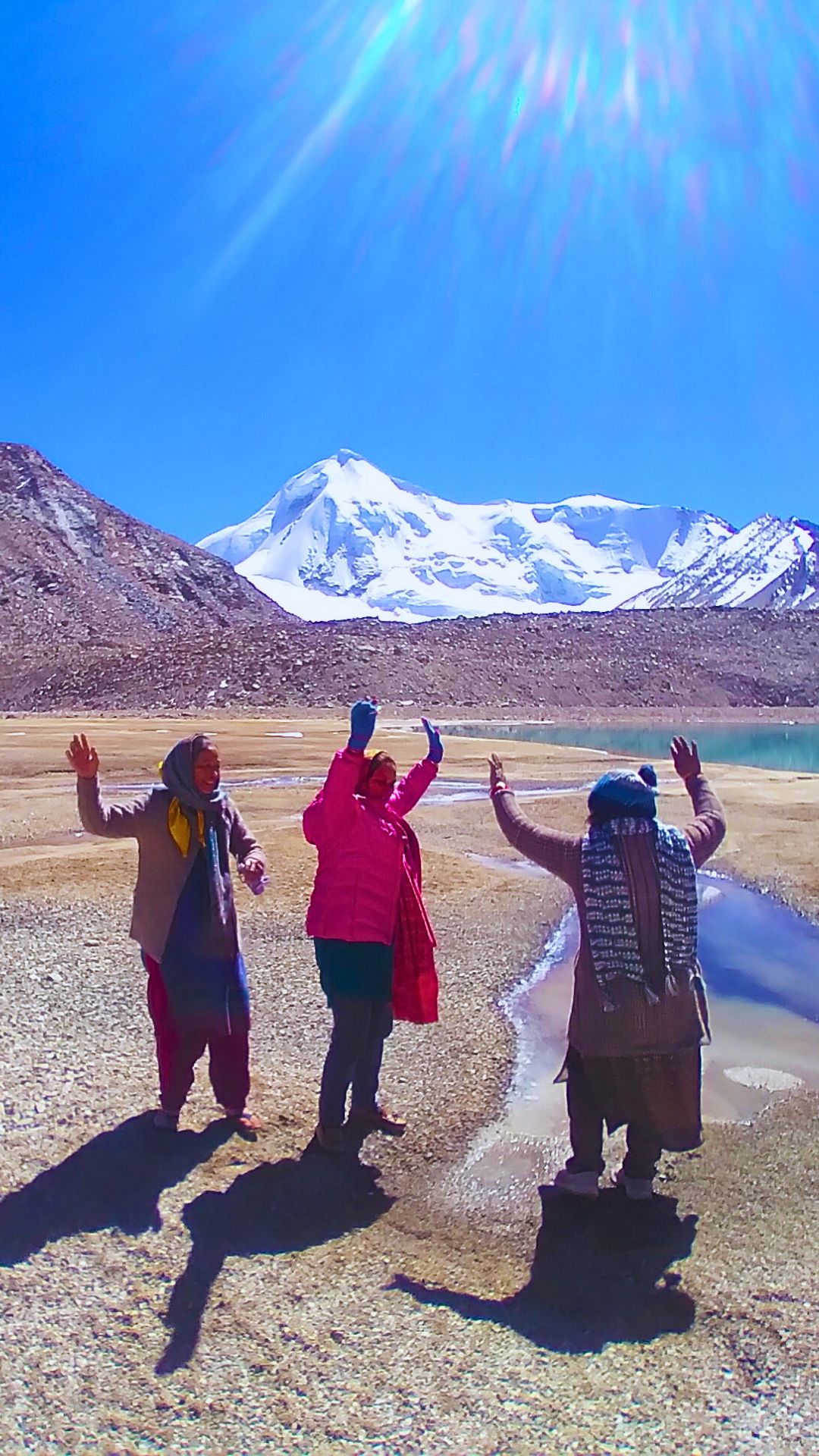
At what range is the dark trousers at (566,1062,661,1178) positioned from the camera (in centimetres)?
531

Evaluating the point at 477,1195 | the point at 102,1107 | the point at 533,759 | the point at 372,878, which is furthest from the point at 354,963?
the point at 533,759

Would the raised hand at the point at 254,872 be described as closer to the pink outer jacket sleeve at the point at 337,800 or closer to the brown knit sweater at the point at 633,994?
the pink outer jacket sleeve at the point at 337,800

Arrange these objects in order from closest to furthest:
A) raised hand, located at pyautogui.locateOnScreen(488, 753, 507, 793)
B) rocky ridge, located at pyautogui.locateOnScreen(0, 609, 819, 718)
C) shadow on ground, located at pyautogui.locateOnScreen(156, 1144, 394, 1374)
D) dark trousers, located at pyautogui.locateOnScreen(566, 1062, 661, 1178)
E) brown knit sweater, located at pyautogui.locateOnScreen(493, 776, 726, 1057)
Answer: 1. shadow on ground, located at pyautogui.locateOnScreen(156, 1144, 394, 1374)
2. brown knit sweater, located at pyautogui.locateOnScreen(493, 776, 726, 1057)
3. dark trousers, located at pyautogui.locateOnScreen(566, 1062, 661, 1178)
4. raised hand, located at pyautogui.locateOnScreen(488, 753, 507, 793)
5. rocky ridge, located at pyautogui.locateOnScreen(0, 609, 819, 718)

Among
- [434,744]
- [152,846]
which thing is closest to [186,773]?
[152,846]

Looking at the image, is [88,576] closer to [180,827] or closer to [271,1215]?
[180,827]

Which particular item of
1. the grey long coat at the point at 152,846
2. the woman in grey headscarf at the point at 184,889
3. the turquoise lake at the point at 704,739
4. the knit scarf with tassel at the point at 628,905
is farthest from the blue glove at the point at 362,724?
the turquoise lake at the point at 704,739

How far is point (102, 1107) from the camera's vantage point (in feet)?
21.7

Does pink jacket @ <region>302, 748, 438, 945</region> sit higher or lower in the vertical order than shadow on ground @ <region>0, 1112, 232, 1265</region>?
higher

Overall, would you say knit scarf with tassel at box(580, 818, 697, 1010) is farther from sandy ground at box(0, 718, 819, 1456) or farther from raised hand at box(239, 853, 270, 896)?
raised hand at box(239, 853, 270, 896)

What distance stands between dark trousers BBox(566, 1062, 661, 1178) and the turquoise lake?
114 feet

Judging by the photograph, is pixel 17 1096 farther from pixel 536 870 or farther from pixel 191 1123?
Result: pixel 536 870

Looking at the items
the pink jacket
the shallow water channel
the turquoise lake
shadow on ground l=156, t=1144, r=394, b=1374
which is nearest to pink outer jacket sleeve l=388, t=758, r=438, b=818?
the pink jacket

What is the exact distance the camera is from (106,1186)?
18.4 feet

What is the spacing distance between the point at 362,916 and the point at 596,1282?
200cm
